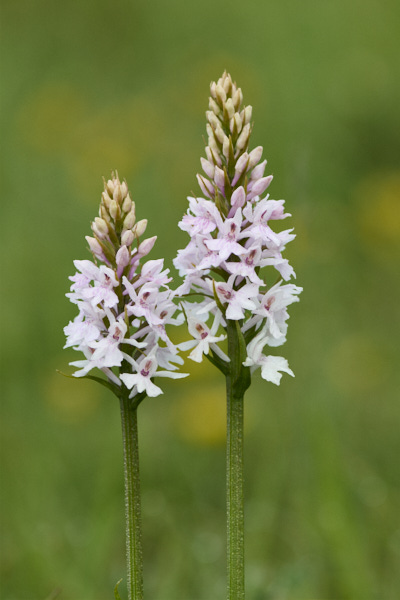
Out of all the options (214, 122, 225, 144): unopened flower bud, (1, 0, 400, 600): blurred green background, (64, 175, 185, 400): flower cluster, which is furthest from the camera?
(1, 0, 400, 600): blurred green background

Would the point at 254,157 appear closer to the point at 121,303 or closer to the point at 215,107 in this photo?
the point at 215,107

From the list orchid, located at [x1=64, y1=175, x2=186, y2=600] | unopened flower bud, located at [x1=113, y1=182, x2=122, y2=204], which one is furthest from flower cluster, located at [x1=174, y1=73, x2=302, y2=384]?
unopened flower bud, located at [x1=113, y1=182, x2=122, y2=204]

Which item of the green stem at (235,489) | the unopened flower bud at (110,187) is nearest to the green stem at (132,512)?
the green stem at (235,489)

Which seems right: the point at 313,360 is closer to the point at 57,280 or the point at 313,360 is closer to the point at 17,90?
the point at 57,280

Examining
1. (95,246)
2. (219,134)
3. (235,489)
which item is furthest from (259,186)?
(235,489)

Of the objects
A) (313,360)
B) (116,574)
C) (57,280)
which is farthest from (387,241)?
(116,574)

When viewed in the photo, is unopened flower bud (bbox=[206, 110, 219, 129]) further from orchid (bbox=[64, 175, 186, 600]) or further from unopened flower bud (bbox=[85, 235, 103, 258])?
unopened flower bud (bbox=[85, 235, 103, 258])

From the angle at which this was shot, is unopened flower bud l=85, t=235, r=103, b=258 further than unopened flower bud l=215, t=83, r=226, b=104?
No

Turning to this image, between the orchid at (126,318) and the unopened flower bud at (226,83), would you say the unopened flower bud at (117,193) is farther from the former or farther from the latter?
Result: the unopened flower bud at (226,83)
